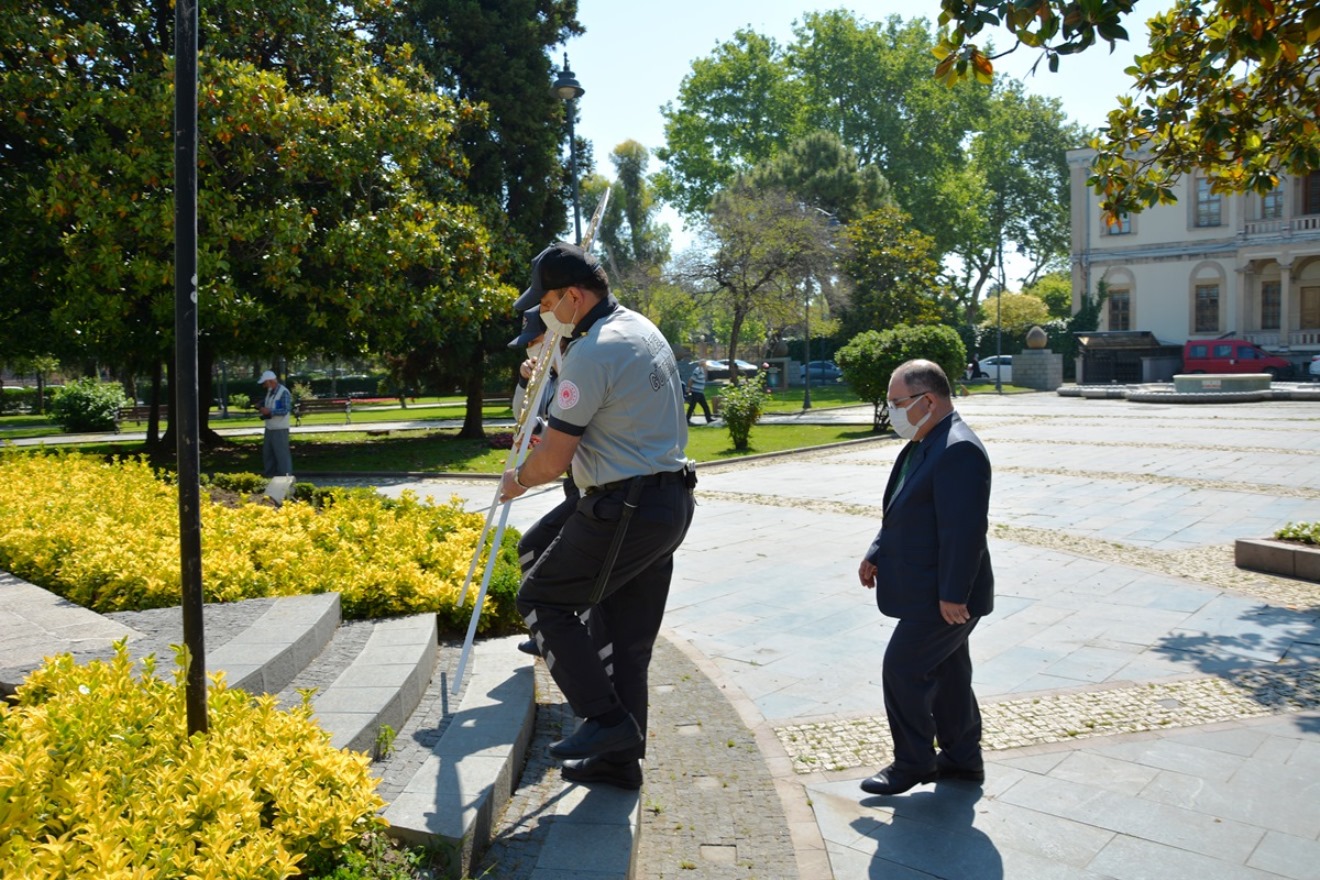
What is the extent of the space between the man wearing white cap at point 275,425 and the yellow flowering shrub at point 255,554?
18.9 ft

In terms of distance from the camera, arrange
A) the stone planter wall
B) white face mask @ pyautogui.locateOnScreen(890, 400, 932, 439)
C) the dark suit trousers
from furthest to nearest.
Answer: the stone planter wall → white face mask @ pyautogui.locateOnScreen(890, 400, 932, 439) → the dark suit trousers

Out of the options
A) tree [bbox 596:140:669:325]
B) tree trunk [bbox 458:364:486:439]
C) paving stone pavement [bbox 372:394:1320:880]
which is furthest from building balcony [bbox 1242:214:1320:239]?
paving stone pavement [bbox 372:394:1320:880]

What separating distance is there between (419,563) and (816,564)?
345 centimetres

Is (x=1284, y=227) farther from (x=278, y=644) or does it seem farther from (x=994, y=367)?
(x=278, y=644)

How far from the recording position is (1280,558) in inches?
299

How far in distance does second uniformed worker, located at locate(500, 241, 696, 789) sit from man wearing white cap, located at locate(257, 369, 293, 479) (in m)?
10.7

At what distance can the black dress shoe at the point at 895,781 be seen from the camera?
3.91m

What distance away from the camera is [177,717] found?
3.21m

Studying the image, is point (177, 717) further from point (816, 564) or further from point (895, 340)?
point (895, 340)

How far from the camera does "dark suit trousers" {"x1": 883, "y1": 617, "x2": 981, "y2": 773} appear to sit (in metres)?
3.82

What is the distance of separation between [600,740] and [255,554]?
336cm

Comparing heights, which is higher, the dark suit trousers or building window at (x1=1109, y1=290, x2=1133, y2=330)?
building window at (x1=1109, y1=290, x2=1133, y2=330)

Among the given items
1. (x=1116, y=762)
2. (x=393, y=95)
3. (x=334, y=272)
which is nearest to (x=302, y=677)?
(x=1116, y=762)

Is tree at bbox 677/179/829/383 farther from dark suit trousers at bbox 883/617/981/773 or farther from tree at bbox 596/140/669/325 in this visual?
dark suit trousers at bbox 883/617/981/773
